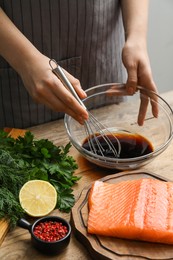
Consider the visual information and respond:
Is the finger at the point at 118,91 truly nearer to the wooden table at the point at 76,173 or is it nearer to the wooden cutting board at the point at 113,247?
the wooden table at the point at 76,173

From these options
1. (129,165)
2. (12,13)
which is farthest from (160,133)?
(12,13)

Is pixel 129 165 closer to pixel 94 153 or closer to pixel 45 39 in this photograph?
pixel 94 153

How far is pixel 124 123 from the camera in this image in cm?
164

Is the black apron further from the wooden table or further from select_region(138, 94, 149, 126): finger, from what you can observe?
select_region(138, 94, 149, 126): finger

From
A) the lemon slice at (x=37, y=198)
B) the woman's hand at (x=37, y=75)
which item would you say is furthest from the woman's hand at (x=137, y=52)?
the lemon slice at (x=37, y=198)

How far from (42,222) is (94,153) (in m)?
0.29

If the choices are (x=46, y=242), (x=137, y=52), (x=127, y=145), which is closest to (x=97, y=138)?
(x=127, y=145)

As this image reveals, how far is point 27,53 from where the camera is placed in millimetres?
1372

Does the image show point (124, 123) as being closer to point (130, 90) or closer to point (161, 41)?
point (130, 90)

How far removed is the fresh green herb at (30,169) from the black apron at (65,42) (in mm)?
202

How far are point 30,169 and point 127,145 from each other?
31 cm

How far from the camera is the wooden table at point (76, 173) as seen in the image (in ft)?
4.00

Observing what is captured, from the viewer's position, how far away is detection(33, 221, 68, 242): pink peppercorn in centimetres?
121

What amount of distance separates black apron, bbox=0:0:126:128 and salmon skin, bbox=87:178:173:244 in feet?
1.57
